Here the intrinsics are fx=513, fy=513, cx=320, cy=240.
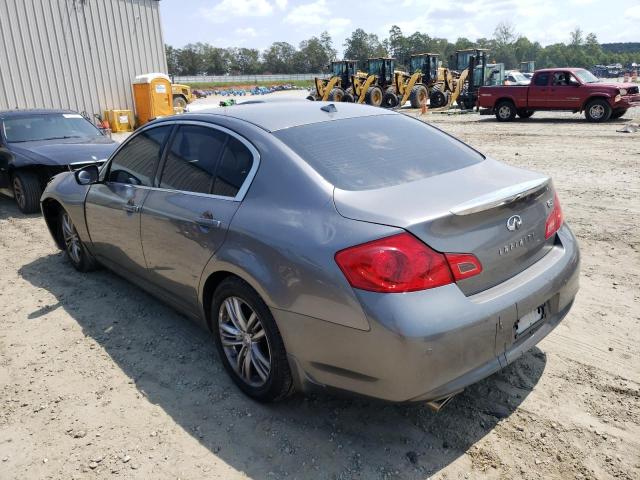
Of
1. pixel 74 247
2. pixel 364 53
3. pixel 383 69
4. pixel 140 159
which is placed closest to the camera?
pixel 140 159

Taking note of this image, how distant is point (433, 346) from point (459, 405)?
904mm

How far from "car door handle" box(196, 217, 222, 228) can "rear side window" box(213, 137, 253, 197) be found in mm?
169

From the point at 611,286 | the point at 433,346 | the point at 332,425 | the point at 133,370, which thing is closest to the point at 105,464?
the point at 133,370

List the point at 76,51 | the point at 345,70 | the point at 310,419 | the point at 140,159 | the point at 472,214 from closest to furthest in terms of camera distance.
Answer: the point at 472,214 → the point at 310,419 → the point at 140,159 → the point at 76,51 → the point at 345,70

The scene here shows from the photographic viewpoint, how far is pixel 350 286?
2262mm

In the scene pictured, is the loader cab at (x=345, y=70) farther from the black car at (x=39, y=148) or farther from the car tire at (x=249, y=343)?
the car tire at (x=249, y=343)

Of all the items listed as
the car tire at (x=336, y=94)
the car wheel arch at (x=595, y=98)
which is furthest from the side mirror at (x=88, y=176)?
the car tire at (x=336, y=94)

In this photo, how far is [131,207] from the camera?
3.81 metres

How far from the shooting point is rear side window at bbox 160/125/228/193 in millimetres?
3215

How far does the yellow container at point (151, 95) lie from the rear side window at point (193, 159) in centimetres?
1686

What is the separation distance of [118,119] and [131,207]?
1706 centimetres

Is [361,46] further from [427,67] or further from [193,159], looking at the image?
[193,159]

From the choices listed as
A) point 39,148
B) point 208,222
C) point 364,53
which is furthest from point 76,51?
point 364,53

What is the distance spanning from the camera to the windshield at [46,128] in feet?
27.4
